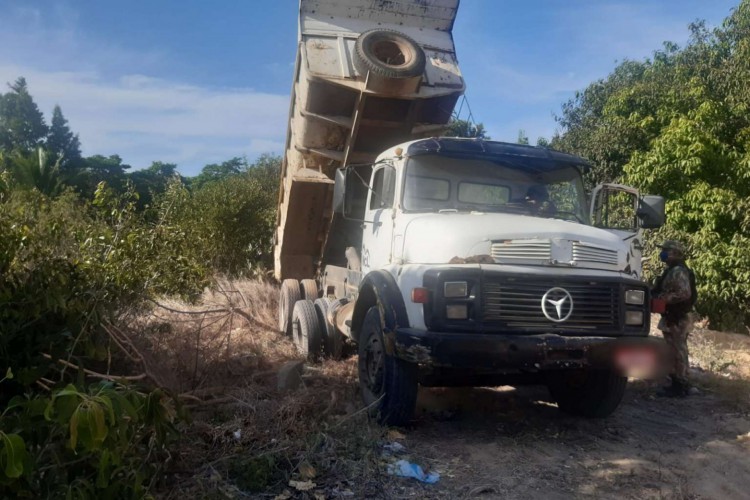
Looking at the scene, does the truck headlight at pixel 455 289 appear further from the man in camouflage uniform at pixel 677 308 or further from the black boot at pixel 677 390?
the black boot at pixel 677 390

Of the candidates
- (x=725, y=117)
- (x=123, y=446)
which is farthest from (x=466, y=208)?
(x=725, y=117)

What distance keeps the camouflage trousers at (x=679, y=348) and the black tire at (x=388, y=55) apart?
12.4 ft

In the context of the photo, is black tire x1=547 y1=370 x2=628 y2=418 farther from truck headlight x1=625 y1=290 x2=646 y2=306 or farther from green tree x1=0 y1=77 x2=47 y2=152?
green tree x1=0 y1=77 x2=47 y2=152

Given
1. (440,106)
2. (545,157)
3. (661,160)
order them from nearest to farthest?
(545,157) → (440,106) → (661,160)

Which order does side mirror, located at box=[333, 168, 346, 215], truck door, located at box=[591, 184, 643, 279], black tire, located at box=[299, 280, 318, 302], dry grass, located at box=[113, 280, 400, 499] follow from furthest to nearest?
black tire, located at box=[299, 280, 318, 302] < side mirror, located at box=[333, 168, 346, 215] < truck door, located at box=[591, 184, 643, 279] < dry grass, located at box=[113, 280, 400, 499]

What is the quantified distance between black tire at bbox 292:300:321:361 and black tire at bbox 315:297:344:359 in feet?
0.25

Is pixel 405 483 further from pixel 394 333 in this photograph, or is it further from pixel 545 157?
pixel 545 157

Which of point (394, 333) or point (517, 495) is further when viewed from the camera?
point (394, 333)

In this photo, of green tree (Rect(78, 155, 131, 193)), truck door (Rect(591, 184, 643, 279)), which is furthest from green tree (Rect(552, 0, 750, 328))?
green tree (Rect(78, 155, 131, 193))

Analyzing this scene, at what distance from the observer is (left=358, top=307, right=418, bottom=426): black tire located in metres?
5.08

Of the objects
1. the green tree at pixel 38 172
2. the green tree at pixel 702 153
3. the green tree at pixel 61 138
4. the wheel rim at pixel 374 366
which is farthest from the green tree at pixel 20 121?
the wheel rim at pixel 374 366

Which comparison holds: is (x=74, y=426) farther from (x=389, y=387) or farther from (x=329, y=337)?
(x=329, y=337)

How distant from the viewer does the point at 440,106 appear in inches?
294

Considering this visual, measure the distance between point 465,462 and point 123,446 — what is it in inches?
102
